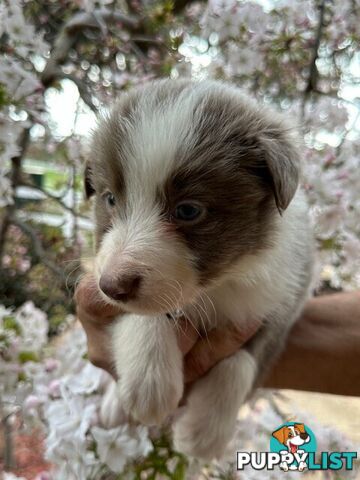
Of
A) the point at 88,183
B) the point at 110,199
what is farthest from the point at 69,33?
the point at 110,199

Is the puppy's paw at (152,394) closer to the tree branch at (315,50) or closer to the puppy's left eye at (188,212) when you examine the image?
the puppy's left eye at (188,212)

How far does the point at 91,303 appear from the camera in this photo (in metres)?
1.68

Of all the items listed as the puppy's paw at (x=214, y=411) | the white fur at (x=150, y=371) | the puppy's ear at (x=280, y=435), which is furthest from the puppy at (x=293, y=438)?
the white fur at (x=150, y=371)

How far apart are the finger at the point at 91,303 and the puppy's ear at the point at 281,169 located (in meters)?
0.66

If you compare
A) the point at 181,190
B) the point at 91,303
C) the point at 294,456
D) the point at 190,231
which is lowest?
the point at 294,456

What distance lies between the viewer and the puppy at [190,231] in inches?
48.9

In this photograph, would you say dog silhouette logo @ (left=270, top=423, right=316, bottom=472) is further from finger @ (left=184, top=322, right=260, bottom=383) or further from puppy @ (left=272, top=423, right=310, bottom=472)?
finger @ (left=184, top=322, right=260, bottom=383)

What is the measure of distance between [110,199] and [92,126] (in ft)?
1.13

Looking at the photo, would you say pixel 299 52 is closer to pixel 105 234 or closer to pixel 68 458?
pixel 105 234

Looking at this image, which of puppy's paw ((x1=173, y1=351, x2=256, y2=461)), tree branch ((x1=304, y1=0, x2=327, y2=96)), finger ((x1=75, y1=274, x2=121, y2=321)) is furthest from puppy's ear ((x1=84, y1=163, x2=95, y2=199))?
tree branch ((x1=304, y1=0, x2=327, y2=96))

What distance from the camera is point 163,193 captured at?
1.26m

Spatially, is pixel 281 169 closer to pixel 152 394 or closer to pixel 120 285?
pixel 120 285

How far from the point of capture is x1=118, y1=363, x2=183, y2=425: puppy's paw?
151 cm

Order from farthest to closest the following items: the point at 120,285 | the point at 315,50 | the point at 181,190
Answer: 1. the point at 315,50
2. the point at 181,190
3. the point at 120,285
